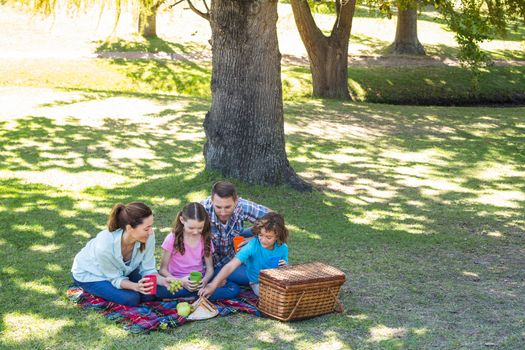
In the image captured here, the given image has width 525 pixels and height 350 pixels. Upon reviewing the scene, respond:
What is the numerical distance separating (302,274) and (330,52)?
47.8 feet

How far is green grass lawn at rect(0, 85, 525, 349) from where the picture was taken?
22.0 ft

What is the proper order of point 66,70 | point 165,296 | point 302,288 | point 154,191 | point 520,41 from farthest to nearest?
point 520,41 → point 66,70 → point 154,191 → point 165,296 → point 302,288

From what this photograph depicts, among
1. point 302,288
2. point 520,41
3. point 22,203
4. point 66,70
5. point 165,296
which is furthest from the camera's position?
point 520,41

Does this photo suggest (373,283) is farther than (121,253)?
Yes

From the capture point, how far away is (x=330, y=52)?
2092cm

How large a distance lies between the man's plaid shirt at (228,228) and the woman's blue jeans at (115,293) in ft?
2.73

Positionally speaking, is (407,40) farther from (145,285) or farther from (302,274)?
(145,285)

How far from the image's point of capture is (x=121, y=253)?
22.9 feet

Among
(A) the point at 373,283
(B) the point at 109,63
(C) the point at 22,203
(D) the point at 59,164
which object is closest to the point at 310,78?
(B) the point at 109,63

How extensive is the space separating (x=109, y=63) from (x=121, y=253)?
1622 cm

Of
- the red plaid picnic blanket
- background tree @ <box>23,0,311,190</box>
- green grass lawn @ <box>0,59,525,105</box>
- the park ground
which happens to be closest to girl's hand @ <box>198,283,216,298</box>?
the red plaid picnic blanket

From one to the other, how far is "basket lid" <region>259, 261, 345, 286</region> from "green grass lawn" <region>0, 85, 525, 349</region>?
0.37 meters

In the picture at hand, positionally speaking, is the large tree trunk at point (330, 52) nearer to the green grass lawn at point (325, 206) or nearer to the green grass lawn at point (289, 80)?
the green grass lawn at point (289, 80)

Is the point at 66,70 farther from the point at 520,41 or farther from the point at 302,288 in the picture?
the point at 520,41
